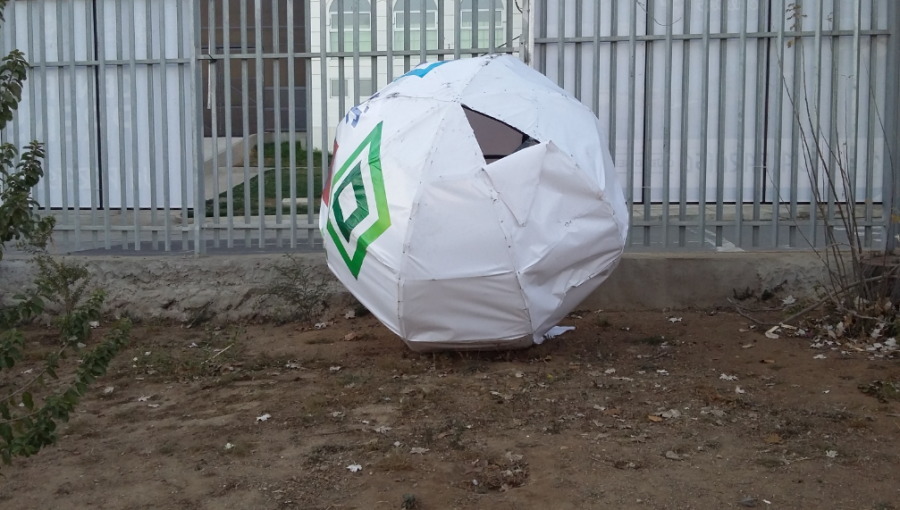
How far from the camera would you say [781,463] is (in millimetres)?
4113

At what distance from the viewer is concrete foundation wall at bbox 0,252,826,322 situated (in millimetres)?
6977

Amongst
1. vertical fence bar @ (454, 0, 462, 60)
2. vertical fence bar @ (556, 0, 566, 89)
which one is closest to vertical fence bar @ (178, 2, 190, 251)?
vertical fence bar @ (454, 0, 462, 60)

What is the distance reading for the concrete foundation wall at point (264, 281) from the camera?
6.98 m

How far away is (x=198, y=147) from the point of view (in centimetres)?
744

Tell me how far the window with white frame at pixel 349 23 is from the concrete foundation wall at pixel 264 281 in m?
1.81

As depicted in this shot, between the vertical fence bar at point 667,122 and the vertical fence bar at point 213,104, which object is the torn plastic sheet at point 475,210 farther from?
the vertical fence bar at point 213,104

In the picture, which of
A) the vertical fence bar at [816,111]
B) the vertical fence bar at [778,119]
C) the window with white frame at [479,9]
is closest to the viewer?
the vertical fence bar at [816,111]

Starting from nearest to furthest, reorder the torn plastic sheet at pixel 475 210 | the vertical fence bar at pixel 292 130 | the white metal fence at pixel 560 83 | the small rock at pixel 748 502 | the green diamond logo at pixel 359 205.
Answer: the small rock at pixel 748 502 < the torn plastic sheet at pixel 475 210 < the green diamond logo at pixel 359 205 < the white metal fence at pixel 560 83 < the vertical fence bar at pixel 292 130

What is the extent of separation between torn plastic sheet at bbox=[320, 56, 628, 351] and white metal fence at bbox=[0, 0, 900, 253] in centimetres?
166


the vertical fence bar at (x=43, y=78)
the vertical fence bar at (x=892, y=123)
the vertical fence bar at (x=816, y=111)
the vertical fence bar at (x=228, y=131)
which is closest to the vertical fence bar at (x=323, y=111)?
the vertical fence bar at (x=228, y=131)

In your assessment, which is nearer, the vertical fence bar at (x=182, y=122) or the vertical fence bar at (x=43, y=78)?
the vertical fence bar at (x=182, y=122)

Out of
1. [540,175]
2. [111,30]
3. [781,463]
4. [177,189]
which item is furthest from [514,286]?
[111,30]

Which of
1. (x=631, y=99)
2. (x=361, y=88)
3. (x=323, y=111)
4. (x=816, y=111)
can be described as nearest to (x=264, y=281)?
(x=323, y=111)

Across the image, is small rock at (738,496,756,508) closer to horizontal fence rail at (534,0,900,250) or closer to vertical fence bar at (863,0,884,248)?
horizontal fence rail at (534,0,900,250)
